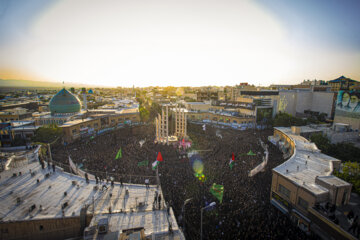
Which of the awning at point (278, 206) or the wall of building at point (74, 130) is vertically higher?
the wall of building at point (74, 130)

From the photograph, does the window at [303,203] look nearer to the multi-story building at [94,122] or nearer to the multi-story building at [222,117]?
the multi-story building at [222,117]

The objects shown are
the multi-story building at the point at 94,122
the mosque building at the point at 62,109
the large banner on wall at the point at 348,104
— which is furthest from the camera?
the mosque building at the point at 62,109

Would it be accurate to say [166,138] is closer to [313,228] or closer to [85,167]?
[85,167]

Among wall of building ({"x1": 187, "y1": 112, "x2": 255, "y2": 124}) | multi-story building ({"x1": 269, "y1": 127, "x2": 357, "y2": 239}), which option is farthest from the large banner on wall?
multi-story building ({"x1": 269, "y1": 127, "x2": 357, "y2": 239})

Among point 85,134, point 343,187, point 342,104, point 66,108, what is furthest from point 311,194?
point 66,108

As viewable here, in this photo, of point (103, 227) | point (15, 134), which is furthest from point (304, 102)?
point (15, 134)

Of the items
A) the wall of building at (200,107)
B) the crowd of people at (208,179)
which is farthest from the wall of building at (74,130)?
the wall of building at (200,107)
